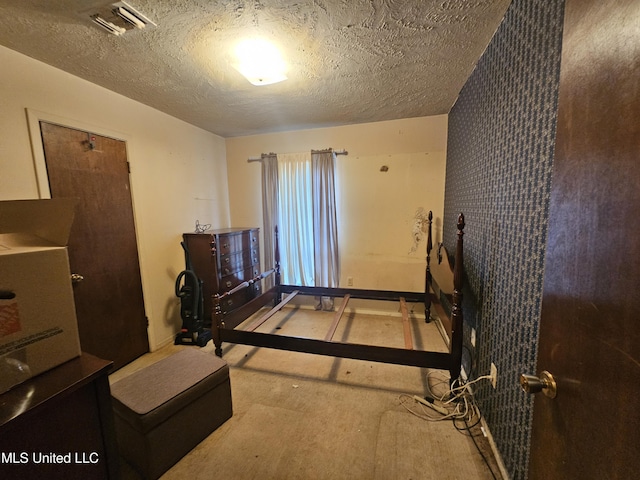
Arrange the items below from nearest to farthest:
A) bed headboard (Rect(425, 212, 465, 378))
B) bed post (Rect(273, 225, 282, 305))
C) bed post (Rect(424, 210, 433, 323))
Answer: bed headboard (Rect(425, 212, 465, 378)) → bed post (Rect(424, 210, 433, 323)) → bed post (Rect(273, 225, 282, 305))

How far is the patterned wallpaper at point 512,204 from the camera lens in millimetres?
1059

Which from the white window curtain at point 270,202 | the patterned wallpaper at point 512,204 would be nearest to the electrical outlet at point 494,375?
the patterned wallpaper at point 512,204

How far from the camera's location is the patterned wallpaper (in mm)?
1059

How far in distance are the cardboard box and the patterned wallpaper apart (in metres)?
1.85

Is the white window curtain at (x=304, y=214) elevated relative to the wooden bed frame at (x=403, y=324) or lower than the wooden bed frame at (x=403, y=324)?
elevated

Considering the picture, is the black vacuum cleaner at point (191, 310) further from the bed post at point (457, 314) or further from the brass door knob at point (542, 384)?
the brass door knob at point (542, 384)

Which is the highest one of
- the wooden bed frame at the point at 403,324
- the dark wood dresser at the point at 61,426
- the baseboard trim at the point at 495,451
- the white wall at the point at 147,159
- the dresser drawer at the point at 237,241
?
the white wall at the point at 147,159

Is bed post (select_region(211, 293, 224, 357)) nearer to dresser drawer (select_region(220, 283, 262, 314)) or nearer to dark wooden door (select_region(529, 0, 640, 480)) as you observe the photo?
dresser drawer (select_region(220, 283, 262, 314))

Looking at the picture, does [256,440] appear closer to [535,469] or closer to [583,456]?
[535,469]

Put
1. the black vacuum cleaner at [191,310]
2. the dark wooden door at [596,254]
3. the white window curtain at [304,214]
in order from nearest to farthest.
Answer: the dark wooden door at [596,254] < the black vacuum cleaner at [191,310] < the white window curtain at [304,214]

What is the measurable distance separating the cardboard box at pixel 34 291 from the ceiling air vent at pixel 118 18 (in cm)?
111

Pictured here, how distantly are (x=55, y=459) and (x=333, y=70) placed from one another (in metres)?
2.51

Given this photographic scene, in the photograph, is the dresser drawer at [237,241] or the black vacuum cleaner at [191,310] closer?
the black vacuum cleaner at [191,310]

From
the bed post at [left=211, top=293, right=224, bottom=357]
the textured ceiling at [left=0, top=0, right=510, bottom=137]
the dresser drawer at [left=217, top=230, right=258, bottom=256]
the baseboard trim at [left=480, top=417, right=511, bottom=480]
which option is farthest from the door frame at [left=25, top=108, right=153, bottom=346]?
the baseboard trim at [left=480, top=417, right=511, bottom=480]
